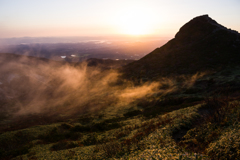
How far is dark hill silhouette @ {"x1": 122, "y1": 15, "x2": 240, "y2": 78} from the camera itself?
2584 inches

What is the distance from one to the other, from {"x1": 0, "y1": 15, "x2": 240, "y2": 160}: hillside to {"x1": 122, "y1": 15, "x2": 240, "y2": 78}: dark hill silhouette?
381 millimetres

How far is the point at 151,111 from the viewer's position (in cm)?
3747

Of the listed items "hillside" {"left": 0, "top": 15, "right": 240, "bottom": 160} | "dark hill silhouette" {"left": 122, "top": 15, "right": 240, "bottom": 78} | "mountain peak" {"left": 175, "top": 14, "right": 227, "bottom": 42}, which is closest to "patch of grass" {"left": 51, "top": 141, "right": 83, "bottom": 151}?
"hillside" {"left": 0, "top": 15, "right": 240, "bottom": 160}

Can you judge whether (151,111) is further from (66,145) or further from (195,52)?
(195,52)

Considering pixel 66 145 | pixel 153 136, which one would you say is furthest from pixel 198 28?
pixel 66 145

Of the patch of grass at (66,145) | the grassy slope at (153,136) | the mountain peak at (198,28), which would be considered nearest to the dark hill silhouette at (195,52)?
the mountain peak at (198,28)

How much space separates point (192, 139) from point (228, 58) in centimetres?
6680

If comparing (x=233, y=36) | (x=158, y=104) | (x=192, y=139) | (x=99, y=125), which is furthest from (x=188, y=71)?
(x=192, y=139)

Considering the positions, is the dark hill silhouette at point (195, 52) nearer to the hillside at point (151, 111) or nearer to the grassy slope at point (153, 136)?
the hillside at point (151, 111)

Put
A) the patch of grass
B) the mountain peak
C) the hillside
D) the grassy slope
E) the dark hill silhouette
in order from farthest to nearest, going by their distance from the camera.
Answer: the mountain peak → the dark hill silhouette → the patch of grass → the hillside → the grassy slope

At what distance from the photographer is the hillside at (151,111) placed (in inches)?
588

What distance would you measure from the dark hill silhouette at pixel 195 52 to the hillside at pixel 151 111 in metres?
0.38

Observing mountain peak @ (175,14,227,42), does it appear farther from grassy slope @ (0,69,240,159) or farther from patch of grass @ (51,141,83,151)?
patch of grass @ (51,141,83,151)

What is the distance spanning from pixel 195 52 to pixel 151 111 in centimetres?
5591
